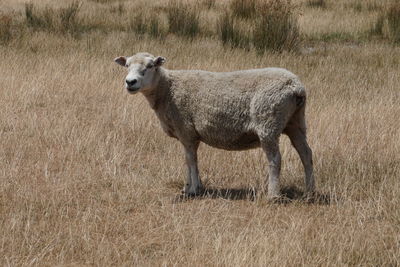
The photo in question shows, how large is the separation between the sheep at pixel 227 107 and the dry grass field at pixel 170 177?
401mm

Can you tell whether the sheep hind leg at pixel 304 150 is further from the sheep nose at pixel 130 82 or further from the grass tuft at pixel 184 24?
the grass tuft at pixel 184 24

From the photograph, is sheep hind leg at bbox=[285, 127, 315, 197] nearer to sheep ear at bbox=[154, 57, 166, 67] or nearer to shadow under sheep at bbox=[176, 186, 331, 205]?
shadow under sheep at bbox=[176, 186, 331, 205]

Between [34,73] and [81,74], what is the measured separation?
26.5 inches

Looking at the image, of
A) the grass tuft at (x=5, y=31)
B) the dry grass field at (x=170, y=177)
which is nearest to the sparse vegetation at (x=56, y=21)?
the grass tuft at (x=5, y=31)

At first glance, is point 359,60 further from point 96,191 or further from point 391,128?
point 96,191

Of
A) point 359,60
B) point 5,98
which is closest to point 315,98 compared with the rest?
point 359,60

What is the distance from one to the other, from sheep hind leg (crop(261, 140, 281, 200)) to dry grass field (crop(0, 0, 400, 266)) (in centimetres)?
13

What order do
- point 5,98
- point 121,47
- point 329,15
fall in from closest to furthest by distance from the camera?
point 5,98, point 121,47, point 329,15

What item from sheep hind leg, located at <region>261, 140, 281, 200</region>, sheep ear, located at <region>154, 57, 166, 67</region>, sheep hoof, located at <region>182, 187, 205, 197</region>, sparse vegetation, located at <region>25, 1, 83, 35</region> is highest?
sheep ear, located at <region>154, 57, 166, 67</region>

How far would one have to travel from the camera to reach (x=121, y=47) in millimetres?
11320

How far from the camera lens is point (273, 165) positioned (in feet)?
15.9

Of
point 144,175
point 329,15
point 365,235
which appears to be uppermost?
point 365,235

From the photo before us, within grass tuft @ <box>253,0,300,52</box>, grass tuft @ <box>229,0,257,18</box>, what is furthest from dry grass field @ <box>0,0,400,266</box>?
grass tuft @ <box>229,0,257,18</box>

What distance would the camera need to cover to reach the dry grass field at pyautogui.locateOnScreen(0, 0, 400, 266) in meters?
3.94
